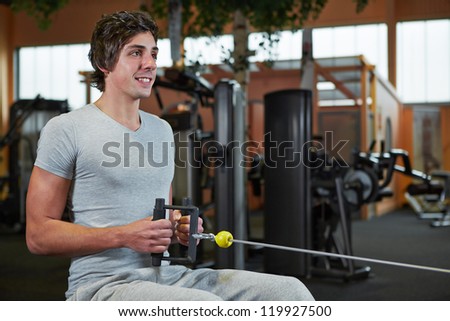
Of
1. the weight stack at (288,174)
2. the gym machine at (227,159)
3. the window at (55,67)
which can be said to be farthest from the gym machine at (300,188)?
the window at (55,67)

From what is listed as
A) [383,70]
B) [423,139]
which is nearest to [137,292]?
[383,70]

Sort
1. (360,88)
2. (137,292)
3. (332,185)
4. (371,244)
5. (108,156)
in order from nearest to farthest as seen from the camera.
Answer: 1. (137,292)
2. (108,156)
3. (332,185)
4. (371,244)
5. (360,88)

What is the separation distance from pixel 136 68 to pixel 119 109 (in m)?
0.10

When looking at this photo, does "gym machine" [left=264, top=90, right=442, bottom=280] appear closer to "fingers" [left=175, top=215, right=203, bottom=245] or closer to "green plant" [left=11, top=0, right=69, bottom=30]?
"green plant" [left=11, top=0, right=69, bottom=30]

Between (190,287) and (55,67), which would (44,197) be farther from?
(55,67)

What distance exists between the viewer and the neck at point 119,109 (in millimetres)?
1237

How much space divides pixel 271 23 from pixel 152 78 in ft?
11.0

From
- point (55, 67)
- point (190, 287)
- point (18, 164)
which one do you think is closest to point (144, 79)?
point (190, 287)

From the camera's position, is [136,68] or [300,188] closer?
[136,68]

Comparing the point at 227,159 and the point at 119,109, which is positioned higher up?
the point at 119,109

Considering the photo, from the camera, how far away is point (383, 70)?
3.83 metres

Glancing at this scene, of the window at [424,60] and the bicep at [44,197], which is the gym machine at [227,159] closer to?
the window at [424,60]

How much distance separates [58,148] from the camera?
114 centimetres
